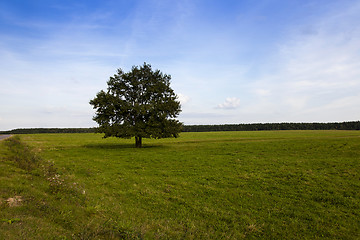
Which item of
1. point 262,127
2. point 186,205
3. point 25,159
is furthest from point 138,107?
point 262,127

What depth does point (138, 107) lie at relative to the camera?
37469 millimetres

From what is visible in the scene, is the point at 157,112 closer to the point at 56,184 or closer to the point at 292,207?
the point at 56,184

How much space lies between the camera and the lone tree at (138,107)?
37750 mm

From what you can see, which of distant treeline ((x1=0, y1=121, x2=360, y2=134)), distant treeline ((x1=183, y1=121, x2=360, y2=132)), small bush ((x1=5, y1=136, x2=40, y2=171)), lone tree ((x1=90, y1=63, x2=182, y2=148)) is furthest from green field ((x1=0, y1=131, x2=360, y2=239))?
distant treeline ((x1=183, y1=121, x2=360, y2=132))

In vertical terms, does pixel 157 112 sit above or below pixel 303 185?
above

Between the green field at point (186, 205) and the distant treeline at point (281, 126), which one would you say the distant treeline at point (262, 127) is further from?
the green field at point (186, 205)

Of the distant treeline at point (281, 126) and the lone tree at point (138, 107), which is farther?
the distant treeline at point (281, 126)

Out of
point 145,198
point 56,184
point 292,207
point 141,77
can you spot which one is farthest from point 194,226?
point 141,77

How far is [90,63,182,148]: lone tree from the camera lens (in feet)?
124

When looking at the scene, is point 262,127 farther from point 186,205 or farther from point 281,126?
point 186,205

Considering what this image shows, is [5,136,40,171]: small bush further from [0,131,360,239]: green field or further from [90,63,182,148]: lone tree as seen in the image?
[90,63,182,148]: lone tree

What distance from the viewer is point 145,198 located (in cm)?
1253

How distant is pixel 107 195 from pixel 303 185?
501 inches

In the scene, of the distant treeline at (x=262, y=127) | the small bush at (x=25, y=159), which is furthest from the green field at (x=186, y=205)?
the distant treeline at (x=262, y=127)
